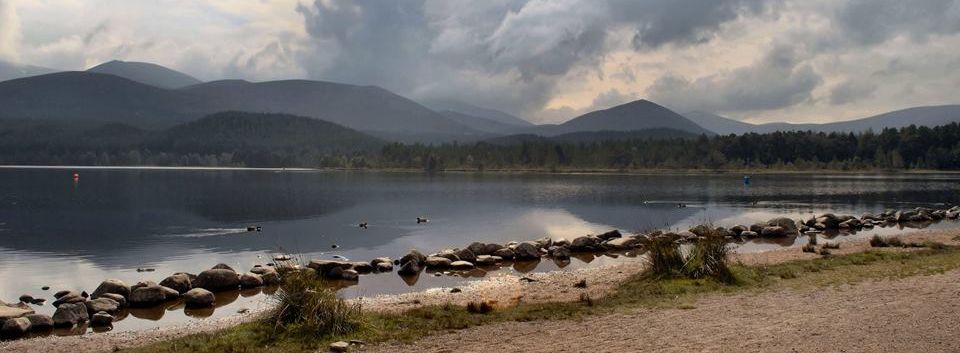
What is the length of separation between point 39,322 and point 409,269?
11457 mm

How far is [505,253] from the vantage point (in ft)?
92.6

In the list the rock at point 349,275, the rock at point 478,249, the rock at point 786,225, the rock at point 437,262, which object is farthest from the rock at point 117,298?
the rock at point 786,225

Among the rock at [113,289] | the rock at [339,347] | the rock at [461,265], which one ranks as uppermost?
the rock at [339,347]

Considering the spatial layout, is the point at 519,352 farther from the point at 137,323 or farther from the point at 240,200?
the point at 240,200

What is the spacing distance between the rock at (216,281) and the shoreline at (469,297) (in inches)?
159

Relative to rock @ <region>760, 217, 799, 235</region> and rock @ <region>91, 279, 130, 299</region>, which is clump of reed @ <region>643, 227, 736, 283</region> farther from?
rock @ <region>760, 217, 799, 235</region>

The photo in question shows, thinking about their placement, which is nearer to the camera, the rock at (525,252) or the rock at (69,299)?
the rock at (69,299)

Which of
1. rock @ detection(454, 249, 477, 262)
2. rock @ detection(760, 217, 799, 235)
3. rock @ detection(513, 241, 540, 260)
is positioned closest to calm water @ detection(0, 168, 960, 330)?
rock @ detection(513, 241, 540, 260)

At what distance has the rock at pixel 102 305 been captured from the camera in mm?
17828

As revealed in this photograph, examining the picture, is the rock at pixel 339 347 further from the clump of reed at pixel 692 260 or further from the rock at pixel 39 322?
the clump of reed at pixel 692 260

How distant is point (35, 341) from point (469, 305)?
349 inches

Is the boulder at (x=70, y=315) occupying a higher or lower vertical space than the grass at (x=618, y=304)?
lower

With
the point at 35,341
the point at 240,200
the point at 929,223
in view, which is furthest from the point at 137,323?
the point at 240,200

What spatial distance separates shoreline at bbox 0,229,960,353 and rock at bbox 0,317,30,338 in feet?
2.11
